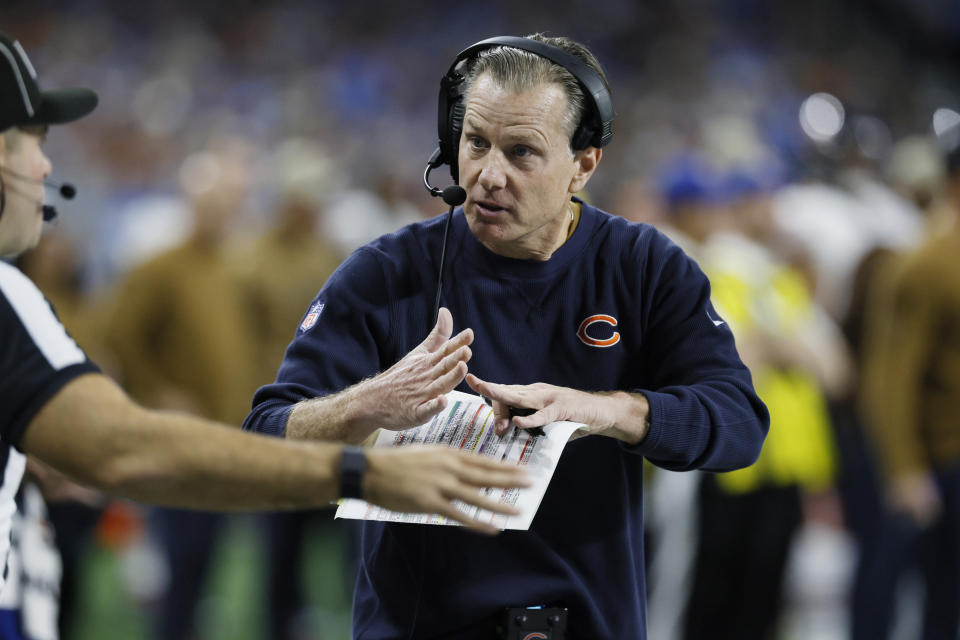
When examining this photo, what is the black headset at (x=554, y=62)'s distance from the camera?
8.95 feet

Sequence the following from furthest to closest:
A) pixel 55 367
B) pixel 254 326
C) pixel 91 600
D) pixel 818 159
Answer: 1. pixel 818 159
2. pixel 91 600
3. pixel 254 326
4. pixel 55 367

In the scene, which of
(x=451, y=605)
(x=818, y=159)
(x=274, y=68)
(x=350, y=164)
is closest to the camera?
(x=451, y=605)

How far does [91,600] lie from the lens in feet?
24.7

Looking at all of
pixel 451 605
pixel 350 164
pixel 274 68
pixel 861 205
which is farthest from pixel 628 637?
pixel 274 68

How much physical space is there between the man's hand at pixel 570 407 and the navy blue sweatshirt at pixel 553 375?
0.05 metres

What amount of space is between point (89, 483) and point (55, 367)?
0.19 metres

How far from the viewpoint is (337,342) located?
105 inches

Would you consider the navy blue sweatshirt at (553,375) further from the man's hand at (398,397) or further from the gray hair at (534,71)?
the gray hair at (534,71)

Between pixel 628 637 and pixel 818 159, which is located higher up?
pixel 818 159

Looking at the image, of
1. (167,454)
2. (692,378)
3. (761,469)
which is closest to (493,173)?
(692,378)

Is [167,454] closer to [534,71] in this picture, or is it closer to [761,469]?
[534,71]

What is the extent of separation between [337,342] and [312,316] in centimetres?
10

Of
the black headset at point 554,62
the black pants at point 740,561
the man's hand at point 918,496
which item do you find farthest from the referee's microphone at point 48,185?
the man's hand at point 918,496

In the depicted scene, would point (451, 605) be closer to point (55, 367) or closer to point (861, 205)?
point (55, 367)
